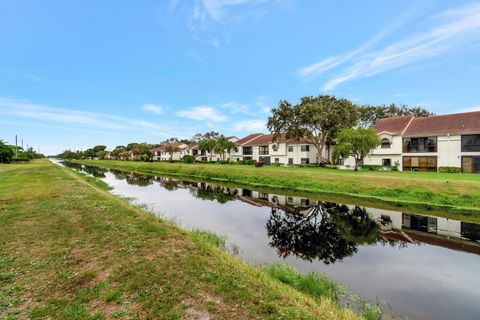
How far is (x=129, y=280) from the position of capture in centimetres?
665

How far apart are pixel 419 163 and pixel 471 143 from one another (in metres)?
6.65

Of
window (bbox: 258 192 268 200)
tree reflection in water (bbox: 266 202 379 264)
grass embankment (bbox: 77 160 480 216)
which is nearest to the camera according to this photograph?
tree reflection in water (bbox: 266 202 379 264)

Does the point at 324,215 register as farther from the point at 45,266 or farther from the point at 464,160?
the point at 464,160

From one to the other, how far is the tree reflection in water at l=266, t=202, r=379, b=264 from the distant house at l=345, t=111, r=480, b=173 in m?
26.3

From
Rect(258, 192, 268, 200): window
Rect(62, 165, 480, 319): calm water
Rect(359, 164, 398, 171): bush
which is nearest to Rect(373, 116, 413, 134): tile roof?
Rect(359, 164, 398, 171): bush

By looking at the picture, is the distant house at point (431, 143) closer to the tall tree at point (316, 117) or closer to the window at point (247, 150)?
the tall tree at point (316, 117)

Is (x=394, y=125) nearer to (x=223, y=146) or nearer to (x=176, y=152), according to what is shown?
(x=223, y=146)

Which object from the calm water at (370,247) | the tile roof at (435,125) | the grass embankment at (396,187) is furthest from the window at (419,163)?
the calm water at (370,247)

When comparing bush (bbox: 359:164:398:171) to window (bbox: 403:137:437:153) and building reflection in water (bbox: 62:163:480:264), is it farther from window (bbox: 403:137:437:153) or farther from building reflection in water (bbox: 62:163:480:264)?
building reflection in water (bbox: 62:163:480:264)

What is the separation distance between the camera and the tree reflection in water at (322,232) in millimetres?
12109

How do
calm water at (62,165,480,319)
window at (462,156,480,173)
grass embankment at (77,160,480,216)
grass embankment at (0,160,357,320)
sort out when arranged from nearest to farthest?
grass embankment at (0,160,357,320)
calm water at (62,165,480,319)
grass embankment at (77,160,480,216)
window at (462,156,480,173)

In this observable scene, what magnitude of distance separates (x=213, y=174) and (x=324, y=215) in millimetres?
29967

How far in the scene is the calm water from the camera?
8.31 metres

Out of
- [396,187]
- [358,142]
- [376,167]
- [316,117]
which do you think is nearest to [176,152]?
[316,117]
